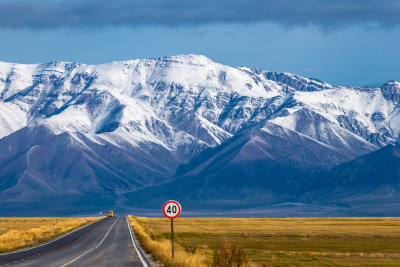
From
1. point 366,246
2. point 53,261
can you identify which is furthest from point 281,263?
point 366,246

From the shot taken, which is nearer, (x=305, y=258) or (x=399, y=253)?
(x=305, y=258)

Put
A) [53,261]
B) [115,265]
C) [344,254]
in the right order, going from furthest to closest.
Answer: [344,254]
[53,261]
[115,265]

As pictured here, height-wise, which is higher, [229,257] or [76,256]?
[76,256]

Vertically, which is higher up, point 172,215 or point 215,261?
point 172,215

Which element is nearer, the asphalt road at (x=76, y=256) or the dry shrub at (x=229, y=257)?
the dry shrub at (x=229, y=257)

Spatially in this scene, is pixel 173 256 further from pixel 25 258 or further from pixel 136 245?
pixel 136 245

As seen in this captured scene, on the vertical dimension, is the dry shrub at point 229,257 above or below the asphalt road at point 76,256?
below

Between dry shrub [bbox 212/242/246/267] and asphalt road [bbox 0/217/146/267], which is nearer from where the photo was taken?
dry shrub [bbox 212/242/246/267]

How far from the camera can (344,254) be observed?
194ft

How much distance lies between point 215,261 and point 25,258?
19956 millimetres

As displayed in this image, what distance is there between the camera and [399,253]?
61.1 metres

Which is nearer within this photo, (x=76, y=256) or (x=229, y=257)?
(x=229, y=257)

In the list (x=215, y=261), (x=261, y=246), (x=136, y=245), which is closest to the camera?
(x=215, y=261)

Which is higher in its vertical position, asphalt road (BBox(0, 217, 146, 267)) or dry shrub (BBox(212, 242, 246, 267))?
asphalt road (BBox(0, 217, 146, 267))
